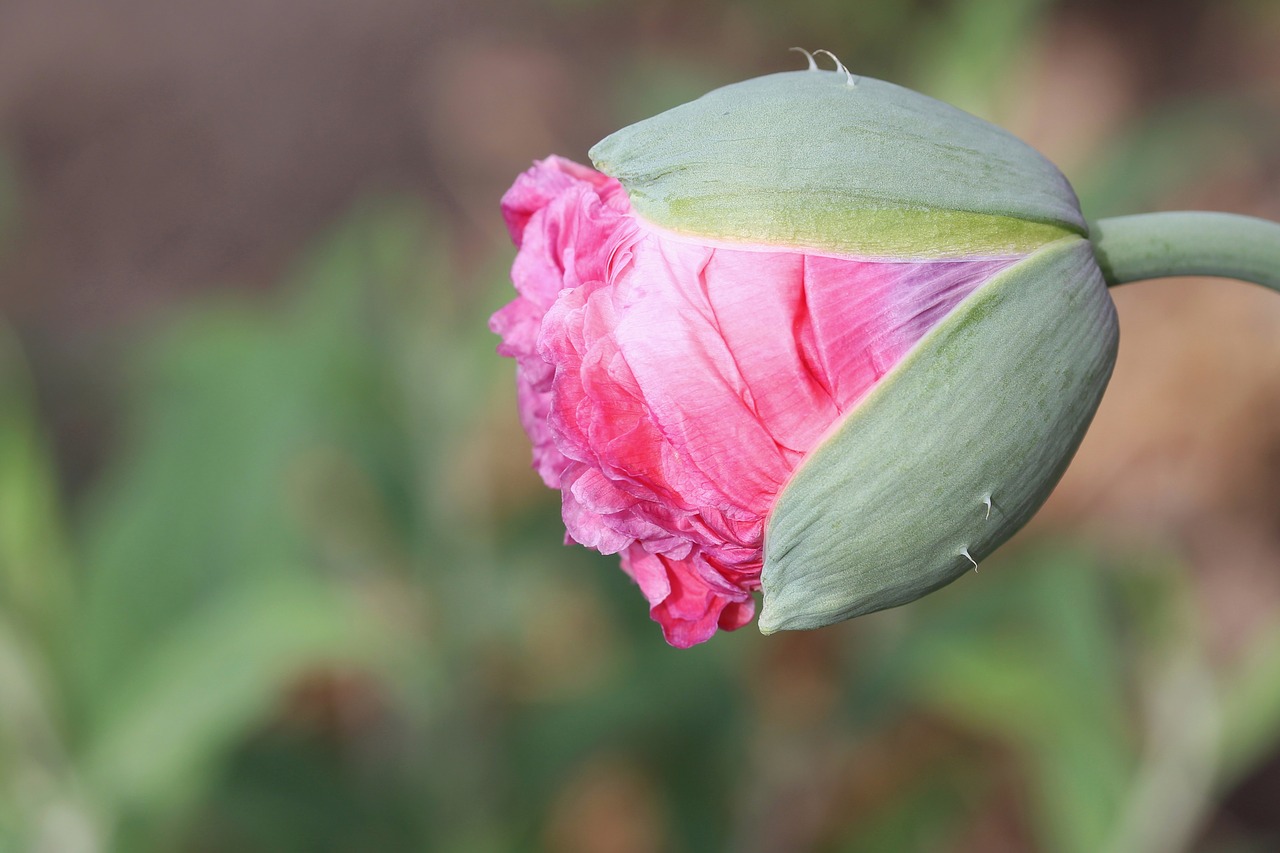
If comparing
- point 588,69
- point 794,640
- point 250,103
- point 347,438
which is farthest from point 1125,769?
point 250,103

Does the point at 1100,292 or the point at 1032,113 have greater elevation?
the point at 1100,292

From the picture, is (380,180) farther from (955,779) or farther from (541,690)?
(955,779)

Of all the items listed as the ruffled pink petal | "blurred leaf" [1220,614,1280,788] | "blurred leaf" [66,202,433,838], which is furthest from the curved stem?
"blurred leaf" [66,202,433,838]

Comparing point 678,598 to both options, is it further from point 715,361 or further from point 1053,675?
point 1053,675

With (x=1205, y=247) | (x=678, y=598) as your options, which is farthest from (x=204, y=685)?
(x=1205, y=247)

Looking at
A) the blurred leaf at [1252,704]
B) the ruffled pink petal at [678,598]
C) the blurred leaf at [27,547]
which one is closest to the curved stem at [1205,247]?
the ruffled pink petal at [678,598]

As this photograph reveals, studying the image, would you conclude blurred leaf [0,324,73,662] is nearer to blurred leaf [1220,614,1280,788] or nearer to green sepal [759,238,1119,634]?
green sepal [759,238,1119,634]

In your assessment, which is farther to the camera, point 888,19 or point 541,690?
point 888,19
